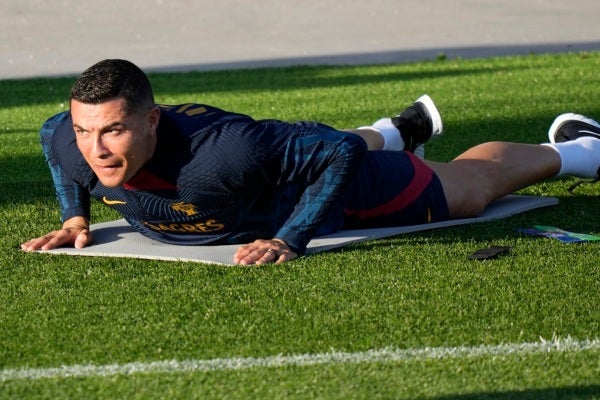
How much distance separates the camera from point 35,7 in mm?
19656

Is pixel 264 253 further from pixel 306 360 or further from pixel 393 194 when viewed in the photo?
pixel 306 360

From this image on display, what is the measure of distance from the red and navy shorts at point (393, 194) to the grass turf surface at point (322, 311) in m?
0.18

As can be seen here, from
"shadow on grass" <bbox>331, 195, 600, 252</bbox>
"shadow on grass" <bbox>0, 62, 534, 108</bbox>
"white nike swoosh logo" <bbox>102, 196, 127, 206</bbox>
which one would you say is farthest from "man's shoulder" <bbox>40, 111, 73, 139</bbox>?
"shadow on grass" <bbox>0, 62, 534, 108</bbox>

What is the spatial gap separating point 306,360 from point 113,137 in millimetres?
1374

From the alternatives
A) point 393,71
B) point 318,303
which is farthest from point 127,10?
point 318,303

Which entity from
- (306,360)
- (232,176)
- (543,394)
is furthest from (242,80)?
(543,394)

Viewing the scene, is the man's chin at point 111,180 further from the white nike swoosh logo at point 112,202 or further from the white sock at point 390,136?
the white sock at point 390,136

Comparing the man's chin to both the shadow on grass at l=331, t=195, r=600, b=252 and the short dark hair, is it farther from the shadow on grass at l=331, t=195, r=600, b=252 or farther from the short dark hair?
the shadow on grass at l=331, t=195, r=600, b=252

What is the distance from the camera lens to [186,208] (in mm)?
5332

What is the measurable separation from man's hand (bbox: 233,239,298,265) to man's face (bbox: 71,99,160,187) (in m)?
0.56

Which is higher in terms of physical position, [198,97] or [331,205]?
[331,205]

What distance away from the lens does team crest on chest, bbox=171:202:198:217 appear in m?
5.30

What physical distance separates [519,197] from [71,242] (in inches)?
93.1

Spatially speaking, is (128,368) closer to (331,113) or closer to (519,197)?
(519,197)
